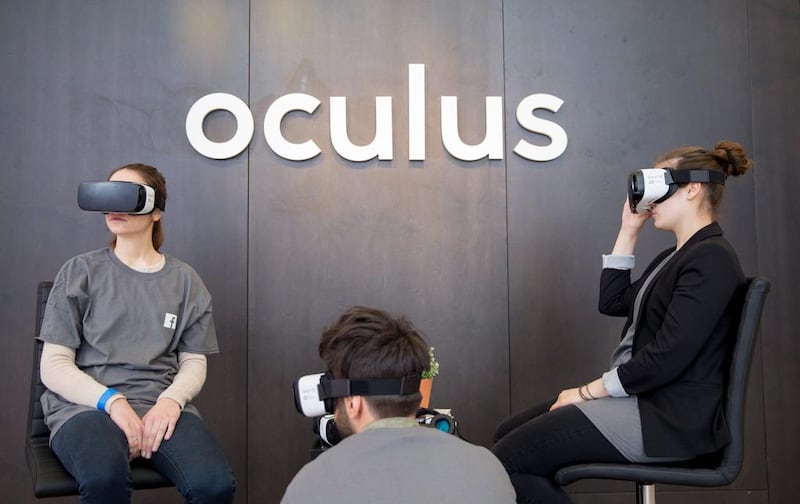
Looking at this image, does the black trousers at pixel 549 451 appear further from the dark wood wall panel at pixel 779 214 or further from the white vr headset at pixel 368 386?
the dark wood wall panel at pixel 779 214

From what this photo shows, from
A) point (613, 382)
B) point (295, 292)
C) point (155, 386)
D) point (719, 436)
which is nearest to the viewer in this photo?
point (719, 436)

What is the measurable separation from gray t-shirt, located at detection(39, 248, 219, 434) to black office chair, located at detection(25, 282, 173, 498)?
76 millimetres

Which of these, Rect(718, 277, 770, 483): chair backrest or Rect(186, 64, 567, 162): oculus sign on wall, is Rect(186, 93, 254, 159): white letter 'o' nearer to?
Rect(186, 64, 567, 162): oculus sign on wall

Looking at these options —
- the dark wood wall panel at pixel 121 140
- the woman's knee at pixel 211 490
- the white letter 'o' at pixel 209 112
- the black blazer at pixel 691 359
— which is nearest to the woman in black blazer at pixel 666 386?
the black blazer at pixel 691 359

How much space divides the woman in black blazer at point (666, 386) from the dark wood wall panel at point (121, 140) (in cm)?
149

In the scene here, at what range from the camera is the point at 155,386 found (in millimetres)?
2320

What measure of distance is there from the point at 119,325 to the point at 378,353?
1.25 meters

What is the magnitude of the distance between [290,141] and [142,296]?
1.10m

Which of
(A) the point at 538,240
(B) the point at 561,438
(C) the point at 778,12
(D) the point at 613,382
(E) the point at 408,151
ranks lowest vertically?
(B) the point at 561,438

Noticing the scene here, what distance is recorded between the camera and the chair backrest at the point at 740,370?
1.98 meters

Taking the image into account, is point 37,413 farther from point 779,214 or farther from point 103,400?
point 779,214

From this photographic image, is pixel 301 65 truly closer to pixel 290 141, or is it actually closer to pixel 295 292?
pixel 290 141

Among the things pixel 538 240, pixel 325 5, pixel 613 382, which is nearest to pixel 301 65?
pixel 325 5

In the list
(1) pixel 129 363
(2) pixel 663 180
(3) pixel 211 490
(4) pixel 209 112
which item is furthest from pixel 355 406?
(4) pixel 209 112
